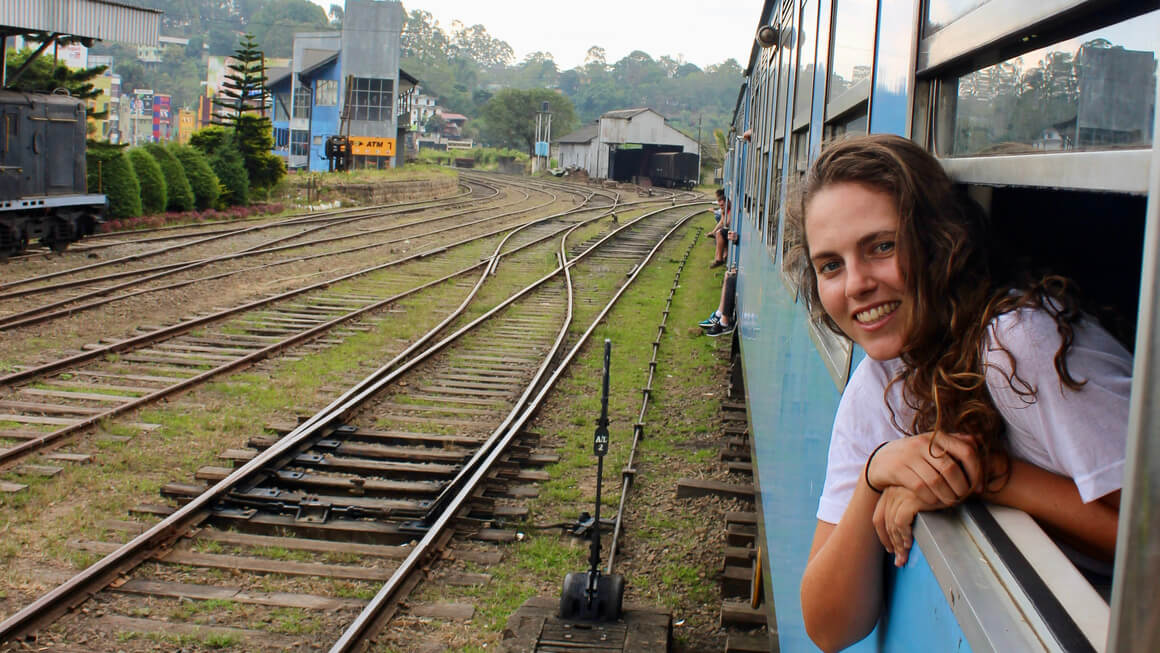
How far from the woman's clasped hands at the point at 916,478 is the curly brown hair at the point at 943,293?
0.02m

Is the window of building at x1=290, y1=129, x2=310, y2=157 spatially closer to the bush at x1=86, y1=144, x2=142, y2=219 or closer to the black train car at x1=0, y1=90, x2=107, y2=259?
the bush at x1=86, y1=144, x2=142, y2=219

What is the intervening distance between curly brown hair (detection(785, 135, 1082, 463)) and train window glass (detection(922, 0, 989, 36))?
20 centimetres

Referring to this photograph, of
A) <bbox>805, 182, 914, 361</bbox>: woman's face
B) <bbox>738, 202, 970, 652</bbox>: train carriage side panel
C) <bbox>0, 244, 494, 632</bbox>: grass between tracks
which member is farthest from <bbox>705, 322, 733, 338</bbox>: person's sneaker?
<bbox>805, 182, 914, 361</bbox>: woman's face

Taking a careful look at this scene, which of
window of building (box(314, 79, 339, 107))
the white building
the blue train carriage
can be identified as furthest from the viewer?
the white building

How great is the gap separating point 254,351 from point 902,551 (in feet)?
31.8

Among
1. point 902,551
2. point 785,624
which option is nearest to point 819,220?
point 902,551

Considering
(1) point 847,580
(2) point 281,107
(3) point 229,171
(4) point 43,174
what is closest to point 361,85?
(2) point 281,107

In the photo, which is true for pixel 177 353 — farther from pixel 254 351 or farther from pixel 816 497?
pixel 816 497

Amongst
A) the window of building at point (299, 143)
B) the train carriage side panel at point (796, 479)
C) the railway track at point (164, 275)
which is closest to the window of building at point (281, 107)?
the window of building at point (299, 143)

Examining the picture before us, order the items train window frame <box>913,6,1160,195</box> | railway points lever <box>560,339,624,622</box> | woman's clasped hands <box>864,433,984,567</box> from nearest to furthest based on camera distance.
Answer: train window frame <box>913,6,1160,195</box> → woman's clasped hands <box>864,433,984,567</box> → railway points lever <box>560,339,624,622</box>

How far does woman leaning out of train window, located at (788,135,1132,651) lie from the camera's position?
1115 millimetres

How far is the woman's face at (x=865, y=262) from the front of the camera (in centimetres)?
146

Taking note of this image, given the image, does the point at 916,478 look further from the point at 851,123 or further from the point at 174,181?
the point at 174,181

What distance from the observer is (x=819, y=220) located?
158cm
